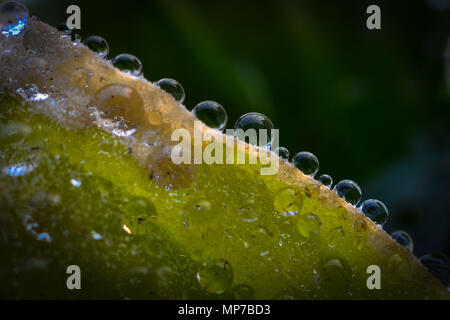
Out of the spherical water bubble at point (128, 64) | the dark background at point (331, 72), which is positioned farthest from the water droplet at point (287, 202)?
the dark background at point (331, 72)

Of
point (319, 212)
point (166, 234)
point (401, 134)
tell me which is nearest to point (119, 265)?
point (166, 234)

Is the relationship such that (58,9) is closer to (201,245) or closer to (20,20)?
(20,20)

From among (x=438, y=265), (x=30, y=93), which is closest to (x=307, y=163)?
(x=438, y=265)

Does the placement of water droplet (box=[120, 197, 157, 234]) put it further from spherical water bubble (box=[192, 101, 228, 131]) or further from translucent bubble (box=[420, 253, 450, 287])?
translucent bubble (box=[420, 253, 450, 287])

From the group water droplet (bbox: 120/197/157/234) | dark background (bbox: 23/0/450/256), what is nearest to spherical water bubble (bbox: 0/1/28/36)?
water droplet (bbox: 120/197/157/234)

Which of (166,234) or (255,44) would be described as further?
(255,44)

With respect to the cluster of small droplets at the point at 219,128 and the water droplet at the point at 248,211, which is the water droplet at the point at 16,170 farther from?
the water droplet at the point at 248,211
